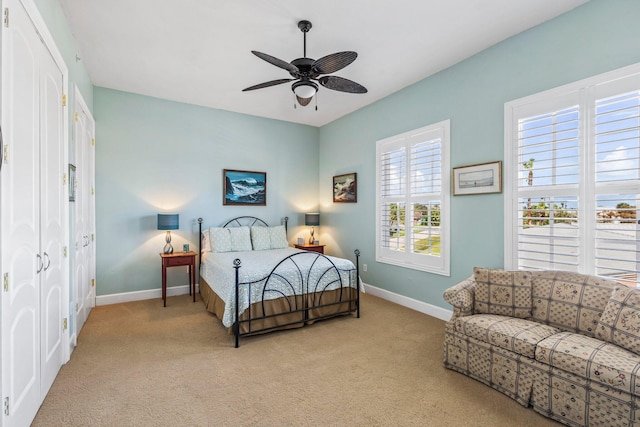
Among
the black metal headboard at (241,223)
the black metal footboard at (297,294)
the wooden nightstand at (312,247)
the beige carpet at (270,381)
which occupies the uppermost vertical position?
the black metal headboard at (241,223)

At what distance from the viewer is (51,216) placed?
2463 mm

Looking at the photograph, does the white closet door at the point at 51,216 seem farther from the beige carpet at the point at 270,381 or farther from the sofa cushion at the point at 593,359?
the sofa cushion at the point at 593,359

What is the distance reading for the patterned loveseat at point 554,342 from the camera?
6.34ft

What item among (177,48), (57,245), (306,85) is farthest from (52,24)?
(306,85)

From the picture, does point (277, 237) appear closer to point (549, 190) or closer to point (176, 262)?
point (176, 262)

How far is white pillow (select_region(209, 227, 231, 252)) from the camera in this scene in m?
4.96

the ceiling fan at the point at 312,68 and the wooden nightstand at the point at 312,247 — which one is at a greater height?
the ceiling fan at the point at 312,68

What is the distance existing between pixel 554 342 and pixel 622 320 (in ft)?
1.50

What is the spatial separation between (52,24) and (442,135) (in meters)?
4.06

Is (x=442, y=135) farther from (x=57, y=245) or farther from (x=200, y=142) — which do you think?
(x=57, y=245)

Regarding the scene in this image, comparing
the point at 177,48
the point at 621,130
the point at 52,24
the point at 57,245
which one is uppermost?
the point at 177,48

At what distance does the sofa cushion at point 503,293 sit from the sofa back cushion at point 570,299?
0.22ft

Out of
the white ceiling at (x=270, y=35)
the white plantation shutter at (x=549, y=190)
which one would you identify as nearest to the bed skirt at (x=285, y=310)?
the white plantation shutter at (x=549, y=190)

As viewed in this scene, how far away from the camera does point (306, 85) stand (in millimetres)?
3043
